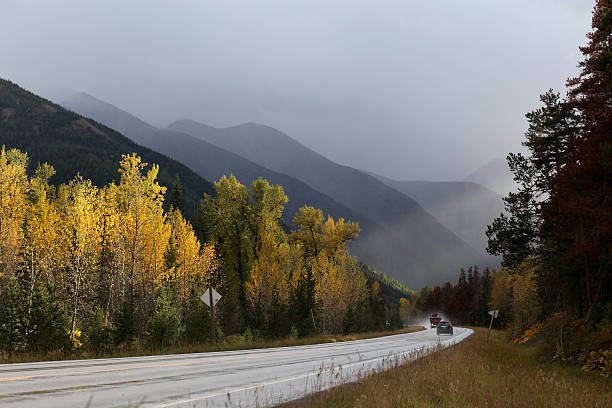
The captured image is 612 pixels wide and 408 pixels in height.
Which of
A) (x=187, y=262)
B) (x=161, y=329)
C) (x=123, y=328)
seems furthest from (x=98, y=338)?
(x=187, y=262)

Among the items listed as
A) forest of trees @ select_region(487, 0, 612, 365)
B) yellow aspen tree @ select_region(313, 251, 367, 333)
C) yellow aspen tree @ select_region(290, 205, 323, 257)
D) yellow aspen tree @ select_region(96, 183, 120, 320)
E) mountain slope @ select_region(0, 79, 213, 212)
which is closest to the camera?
forest of trees @ select_region(487, 0, 612, 365)

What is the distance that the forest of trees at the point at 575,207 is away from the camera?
17391 mm

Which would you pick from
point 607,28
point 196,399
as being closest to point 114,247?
point 196,399

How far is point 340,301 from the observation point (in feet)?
157

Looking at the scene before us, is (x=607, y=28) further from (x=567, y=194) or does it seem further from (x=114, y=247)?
(x=114, y=247)

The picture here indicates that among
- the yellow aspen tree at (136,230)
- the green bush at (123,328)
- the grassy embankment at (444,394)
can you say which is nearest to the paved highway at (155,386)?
the grassy embankment at (444,394)

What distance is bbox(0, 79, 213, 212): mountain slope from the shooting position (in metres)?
141

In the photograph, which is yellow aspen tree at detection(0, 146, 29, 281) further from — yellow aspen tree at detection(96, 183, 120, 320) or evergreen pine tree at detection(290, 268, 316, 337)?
evergreen pine tree at detection(290, 268, 316, 337)

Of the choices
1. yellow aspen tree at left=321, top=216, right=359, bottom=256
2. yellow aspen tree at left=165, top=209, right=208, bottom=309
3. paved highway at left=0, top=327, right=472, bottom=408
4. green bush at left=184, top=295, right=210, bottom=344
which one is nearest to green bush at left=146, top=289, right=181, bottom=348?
green bush at left=184, top=295, right=210, bottom=344

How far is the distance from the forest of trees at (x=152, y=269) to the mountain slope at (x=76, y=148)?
279ft

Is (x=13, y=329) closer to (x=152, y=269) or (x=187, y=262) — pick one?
(x=152, y=269)

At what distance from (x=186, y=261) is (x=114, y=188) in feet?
30.0

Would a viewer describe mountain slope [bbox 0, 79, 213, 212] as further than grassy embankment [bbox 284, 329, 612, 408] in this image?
Yes

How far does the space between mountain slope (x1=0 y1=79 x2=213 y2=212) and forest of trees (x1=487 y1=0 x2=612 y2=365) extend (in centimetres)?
11328
